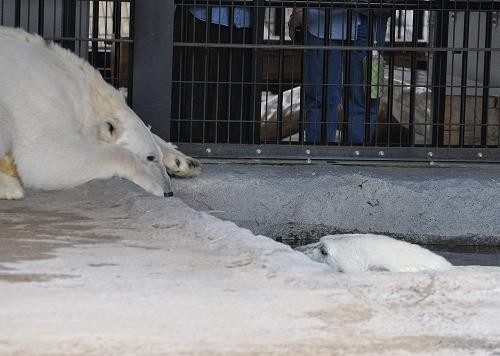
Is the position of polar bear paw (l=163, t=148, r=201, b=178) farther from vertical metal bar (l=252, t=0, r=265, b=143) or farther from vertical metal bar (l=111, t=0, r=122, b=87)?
vertical metal bar (l=111, t=0, r=122, b=87)

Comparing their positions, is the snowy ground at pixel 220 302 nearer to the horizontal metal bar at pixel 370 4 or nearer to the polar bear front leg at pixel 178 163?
the polar bear front leg at pixel 178 163

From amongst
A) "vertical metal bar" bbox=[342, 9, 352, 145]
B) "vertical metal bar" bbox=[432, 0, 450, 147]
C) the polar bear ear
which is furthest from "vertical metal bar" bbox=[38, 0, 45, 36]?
"vertical metal bar" bbox=[432, 0, 450, 147]

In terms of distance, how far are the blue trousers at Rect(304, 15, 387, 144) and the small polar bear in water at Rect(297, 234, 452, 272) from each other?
2548 mm

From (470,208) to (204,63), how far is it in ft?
5.67

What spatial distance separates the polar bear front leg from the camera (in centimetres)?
638

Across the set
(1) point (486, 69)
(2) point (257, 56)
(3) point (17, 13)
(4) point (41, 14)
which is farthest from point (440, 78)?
(3) point (17, 13)

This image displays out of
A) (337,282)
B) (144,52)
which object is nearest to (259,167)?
(144,52)

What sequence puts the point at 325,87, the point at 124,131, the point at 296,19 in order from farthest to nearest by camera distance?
the point at 296,19 → the point at 325,87 → the point at 124,131

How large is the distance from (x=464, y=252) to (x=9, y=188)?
2.36m

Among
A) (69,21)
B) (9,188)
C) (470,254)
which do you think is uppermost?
(69,21)

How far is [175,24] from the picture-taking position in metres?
7.15

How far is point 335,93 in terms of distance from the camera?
7211 mm

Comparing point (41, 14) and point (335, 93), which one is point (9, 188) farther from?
point (335, 93)

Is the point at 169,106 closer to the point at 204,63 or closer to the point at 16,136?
the point at 204,63
